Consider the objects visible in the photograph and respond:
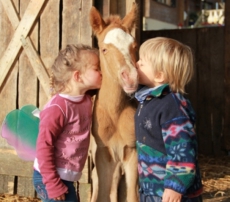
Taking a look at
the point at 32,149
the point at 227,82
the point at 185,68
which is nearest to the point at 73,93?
the point at 185,68

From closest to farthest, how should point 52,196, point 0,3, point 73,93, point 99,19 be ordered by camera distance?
point 52,196
point 73,93
point 99,19
point 0,3

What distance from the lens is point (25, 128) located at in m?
4.81

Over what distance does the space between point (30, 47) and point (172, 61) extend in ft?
8.53

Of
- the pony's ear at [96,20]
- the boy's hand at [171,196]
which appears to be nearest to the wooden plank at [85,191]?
the pony's ear at [96,20]

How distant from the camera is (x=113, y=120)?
11.6 ft

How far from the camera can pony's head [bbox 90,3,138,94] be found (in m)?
3.09

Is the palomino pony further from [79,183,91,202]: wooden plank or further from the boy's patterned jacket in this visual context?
[79,183,91,202]: wooden plank

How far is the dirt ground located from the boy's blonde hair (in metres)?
3.09

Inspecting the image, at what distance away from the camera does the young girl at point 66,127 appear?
288cm

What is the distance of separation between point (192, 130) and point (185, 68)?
1.27 feet

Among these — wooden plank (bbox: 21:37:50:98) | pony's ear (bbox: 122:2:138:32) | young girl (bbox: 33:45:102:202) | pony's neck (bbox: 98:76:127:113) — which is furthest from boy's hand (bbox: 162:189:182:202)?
wooden plank (bbox: 21:37:50:98)

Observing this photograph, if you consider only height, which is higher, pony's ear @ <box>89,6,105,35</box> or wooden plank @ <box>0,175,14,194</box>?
pony's ear @ <box>89,6,105,35</box>

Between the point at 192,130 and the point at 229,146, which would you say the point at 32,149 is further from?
the point at 229,146

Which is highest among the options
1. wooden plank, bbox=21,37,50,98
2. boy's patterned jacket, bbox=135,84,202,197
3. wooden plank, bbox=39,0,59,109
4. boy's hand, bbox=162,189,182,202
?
wooden plank, bbox=39,0,59,109
